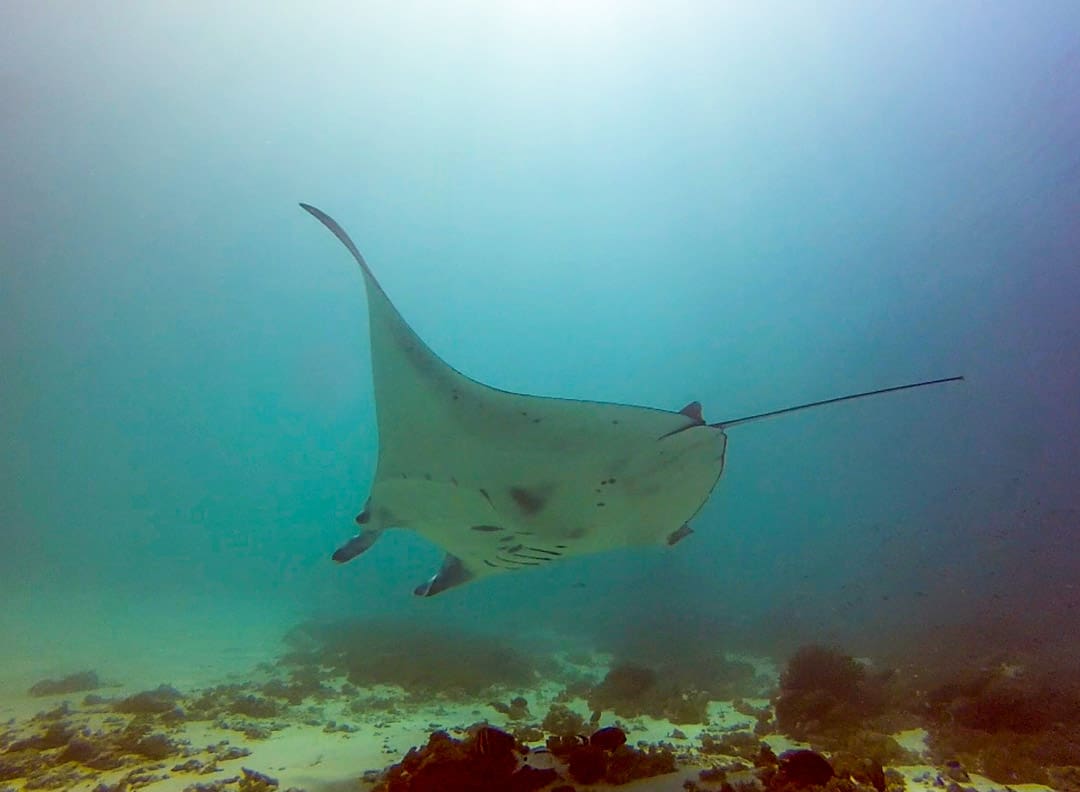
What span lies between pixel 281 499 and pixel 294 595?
28.3 metres

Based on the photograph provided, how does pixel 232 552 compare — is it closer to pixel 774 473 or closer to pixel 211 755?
pixel 774 473

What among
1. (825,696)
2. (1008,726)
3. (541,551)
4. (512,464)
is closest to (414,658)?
(825,696)

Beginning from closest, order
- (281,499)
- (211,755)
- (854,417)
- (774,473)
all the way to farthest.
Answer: (211,755) → (854,417) → (774,473) → (281,499)

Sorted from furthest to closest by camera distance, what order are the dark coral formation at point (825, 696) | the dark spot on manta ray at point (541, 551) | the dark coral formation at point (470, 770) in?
the dark coral formation at point (825, 696) < the dark spot on manta ray at point (541, 551) < the dark coral formation at point (470, 770)

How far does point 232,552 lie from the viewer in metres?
47.3

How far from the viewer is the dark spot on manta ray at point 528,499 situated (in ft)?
11.3

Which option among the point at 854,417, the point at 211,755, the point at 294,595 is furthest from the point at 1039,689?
the point at 294,595

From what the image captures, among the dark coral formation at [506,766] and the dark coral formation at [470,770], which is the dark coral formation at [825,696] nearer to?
the dark coral formation at [506,766]

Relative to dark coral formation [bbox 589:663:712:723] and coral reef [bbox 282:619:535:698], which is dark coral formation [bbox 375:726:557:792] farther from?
coral reef [bbox 282:619:535:698]

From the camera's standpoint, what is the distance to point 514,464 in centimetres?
337

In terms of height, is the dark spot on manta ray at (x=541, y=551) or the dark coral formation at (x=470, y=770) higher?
the dark spot on manta ray at (x=541, y=551)

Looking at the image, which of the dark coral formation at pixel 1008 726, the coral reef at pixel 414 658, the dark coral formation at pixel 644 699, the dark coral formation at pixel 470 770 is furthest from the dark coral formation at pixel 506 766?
the coral reef at pixel 414 658

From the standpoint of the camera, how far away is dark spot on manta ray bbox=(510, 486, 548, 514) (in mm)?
3445

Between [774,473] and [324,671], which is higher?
[774,473]
